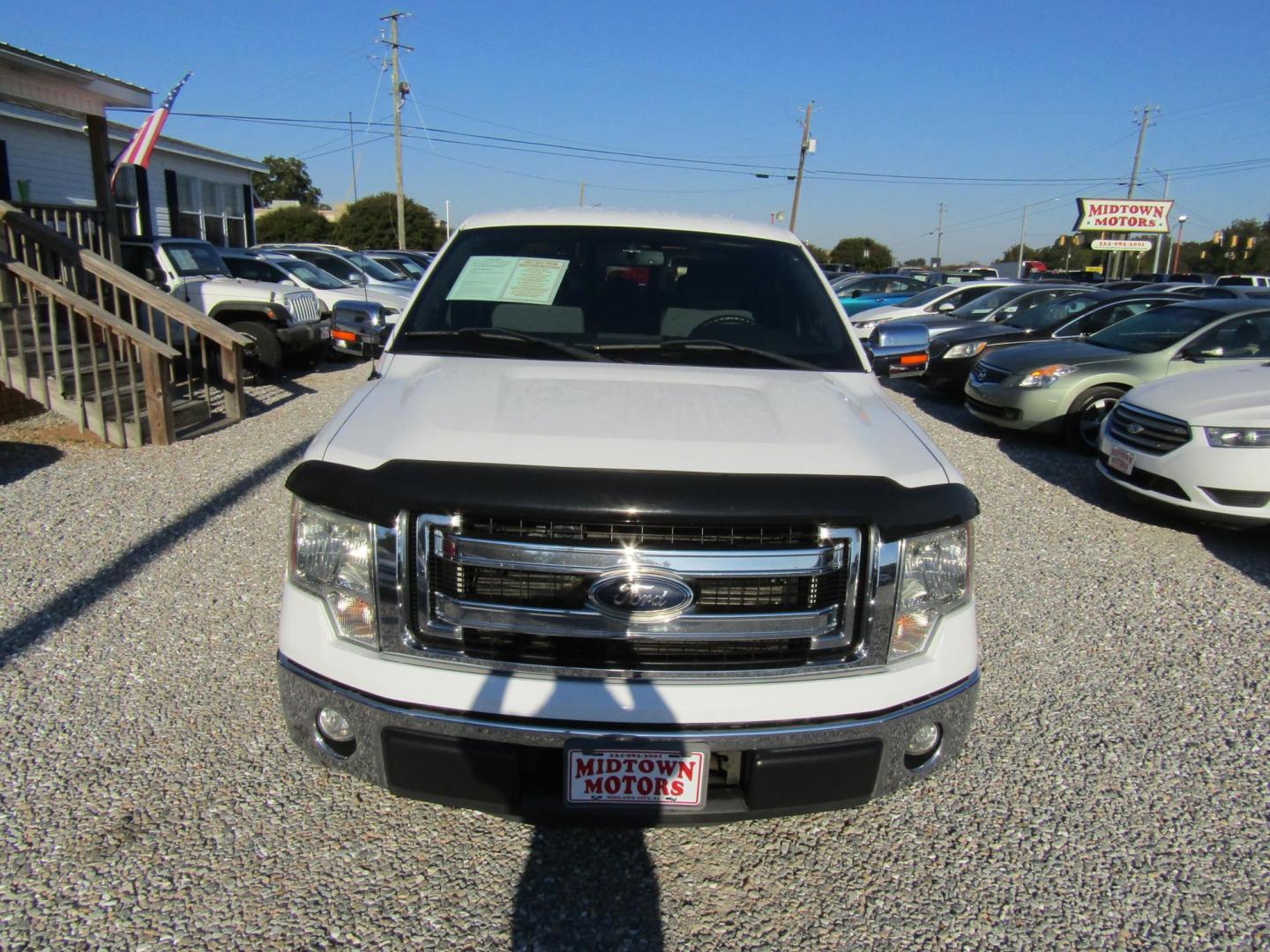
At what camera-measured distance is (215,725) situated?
129 inches

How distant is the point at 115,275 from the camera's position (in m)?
8.65

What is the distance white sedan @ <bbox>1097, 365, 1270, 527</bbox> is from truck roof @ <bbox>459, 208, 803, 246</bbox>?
3.54 meters

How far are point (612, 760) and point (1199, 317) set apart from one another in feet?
29.4

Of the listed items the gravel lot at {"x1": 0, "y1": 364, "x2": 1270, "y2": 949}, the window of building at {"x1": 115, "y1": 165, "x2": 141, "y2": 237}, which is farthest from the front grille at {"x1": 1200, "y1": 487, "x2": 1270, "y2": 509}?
the window of building at {"x1": 115, "y1": 165, "x2": 141, "y2": 237}

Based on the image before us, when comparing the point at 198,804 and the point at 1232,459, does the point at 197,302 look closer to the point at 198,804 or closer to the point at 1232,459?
the point at 198,804

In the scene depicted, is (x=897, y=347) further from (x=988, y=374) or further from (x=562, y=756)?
(x=988, y=374)

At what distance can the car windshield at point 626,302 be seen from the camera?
326 cm

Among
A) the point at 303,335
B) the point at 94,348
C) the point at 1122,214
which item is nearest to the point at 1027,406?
the point at 94,348

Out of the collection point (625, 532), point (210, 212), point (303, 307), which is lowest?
point (303, 307)

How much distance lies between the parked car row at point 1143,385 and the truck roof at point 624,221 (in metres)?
0.78

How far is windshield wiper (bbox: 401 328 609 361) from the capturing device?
10.4 ft

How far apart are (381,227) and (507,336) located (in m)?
55.2

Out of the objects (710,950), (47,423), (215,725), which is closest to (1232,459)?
(710,950)

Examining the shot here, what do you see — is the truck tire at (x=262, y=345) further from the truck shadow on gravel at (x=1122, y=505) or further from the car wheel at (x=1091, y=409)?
the car wheel at (x=1091, y=409)
